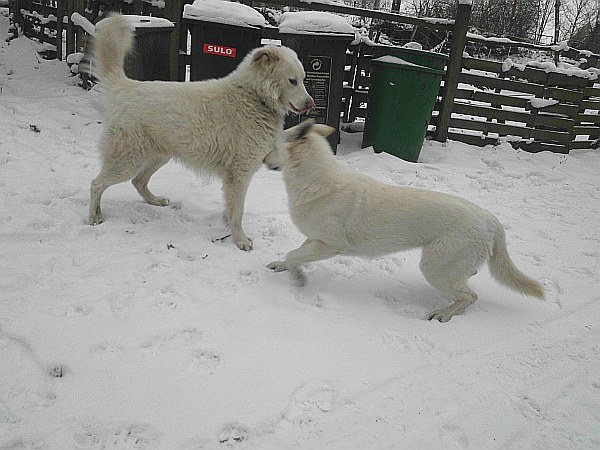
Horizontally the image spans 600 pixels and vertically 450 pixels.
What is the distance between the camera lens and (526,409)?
2373mm

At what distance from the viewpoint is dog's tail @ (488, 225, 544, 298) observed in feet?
10.3

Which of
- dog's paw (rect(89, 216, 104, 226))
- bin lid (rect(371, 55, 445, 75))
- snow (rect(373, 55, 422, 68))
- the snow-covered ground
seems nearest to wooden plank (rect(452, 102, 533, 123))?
bin lid (rect(371, 55, 445, 75))

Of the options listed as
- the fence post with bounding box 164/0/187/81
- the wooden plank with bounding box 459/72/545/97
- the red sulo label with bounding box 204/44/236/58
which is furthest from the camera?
the wooden plank with bounding box 459/72/545/97

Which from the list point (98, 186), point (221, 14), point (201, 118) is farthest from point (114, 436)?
point (221, 14)

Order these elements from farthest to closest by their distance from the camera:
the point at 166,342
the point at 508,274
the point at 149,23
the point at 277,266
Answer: the point at 149,23, the point at 277,266, the point at 508,274, the point at 166,342

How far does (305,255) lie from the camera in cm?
326

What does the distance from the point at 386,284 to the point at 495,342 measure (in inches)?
36.5

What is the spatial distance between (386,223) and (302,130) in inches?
36.9

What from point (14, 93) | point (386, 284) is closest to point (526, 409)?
point (386, 284)

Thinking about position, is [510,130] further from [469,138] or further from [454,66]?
[454,66]

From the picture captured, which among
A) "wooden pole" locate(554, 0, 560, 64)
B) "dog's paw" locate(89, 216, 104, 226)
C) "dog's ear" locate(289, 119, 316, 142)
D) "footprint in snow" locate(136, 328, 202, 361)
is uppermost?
"wooden pole" locate(554, 0, 560, 64)

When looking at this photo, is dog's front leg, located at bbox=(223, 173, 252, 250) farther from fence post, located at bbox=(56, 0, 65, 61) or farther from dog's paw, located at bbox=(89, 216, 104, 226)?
fence post, located at bbox=(56, 0, 65, 61)

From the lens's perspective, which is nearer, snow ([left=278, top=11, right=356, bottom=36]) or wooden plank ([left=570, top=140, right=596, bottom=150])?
snow ([left=278, top=11, right=356, bottom=36])

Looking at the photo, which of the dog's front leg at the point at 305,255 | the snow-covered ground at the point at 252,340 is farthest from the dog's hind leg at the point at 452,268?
the dog's front leg at the point at 305,255
